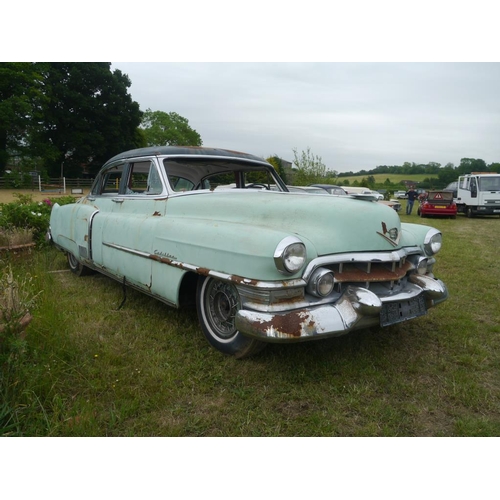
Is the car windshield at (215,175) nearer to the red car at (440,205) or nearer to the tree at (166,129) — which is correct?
the red car at (440,205)

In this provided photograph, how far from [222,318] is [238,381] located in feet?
1.62

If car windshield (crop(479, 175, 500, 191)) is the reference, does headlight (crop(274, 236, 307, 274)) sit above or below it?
below

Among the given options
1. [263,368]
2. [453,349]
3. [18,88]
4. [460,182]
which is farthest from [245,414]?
[18,88]

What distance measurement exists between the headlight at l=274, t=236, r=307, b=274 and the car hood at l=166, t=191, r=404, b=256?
0.10 meters

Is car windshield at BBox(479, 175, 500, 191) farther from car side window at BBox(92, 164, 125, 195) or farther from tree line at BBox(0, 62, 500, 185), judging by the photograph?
car side window at BBox(92, 164, 125, 195)

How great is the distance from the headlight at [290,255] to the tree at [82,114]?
109 ft

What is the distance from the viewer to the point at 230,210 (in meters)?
3.17

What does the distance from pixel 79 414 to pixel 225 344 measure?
3.51 ft

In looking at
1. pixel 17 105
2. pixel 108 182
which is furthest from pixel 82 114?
pixel 108 182

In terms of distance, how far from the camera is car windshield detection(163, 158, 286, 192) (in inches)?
158

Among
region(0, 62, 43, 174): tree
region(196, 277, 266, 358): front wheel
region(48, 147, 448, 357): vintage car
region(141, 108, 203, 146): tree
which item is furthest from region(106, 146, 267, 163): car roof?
region(141, 108, 203, 146): tree

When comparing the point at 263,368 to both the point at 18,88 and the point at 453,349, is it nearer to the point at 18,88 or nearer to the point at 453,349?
the point at 453,349

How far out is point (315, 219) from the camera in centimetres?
282

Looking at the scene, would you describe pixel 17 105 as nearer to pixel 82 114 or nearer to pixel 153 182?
pixel 82 114
